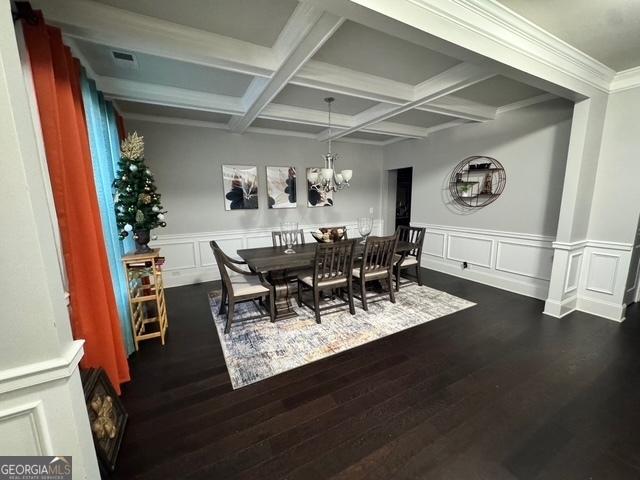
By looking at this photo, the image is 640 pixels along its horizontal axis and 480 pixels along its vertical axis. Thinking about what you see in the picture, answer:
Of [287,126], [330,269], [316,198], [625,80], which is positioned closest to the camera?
[625,80]

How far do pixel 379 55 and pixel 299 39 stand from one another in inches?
33.5

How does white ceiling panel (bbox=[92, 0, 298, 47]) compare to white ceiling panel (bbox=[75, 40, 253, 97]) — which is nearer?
white ceiling panel (bbox=[92, 0, 298, 47])

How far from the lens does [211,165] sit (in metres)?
4.34

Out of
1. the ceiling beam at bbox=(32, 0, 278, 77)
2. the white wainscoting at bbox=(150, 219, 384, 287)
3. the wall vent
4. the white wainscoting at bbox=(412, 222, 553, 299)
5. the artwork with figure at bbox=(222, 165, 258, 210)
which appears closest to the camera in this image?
the ceiling beam at bbox=(32, 0, 278, 77)

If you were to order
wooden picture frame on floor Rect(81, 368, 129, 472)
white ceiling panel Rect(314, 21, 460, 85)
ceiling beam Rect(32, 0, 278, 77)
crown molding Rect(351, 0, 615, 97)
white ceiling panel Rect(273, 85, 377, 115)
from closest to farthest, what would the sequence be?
wooden picture frame on floor Rect(81, 368, 129, 472)
crown molding Rect(351, 0, 615, 97)
ceiling beam Rect(32, 0, 278, 77)
white ceiling panel Rect(314, 21, 460, 85)
white ceiling panel Rect(273, 85, 377, 115)

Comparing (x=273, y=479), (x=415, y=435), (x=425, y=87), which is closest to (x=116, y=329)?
(x=273, y=479)

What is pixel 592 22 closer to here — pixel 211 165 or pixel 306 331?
pixel 306 331

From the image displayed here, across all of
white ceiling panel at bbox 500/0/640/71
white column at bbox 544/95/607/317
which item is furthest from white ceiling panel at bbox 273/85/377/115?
white column at bbox 544/95/607/317

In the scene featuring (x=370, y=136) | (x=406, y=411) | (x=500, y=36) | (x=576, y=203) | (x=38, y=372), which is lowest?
(x=406, y=411)

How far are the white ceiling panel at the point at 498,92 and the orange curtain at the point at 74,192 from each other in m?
3.72

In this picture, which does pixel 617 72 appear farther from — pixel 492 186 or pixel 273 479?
pixel 273 479

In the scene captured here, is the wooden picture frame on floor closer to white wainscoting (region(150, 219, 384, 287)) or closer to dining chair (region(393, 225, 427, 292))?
white wainscoting (region(150, 219, 384, 287))

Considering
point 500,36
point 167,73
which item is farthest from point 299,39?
point 167,73

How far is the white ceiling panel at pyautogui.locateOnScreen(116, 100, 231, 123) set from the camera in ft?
11.2
